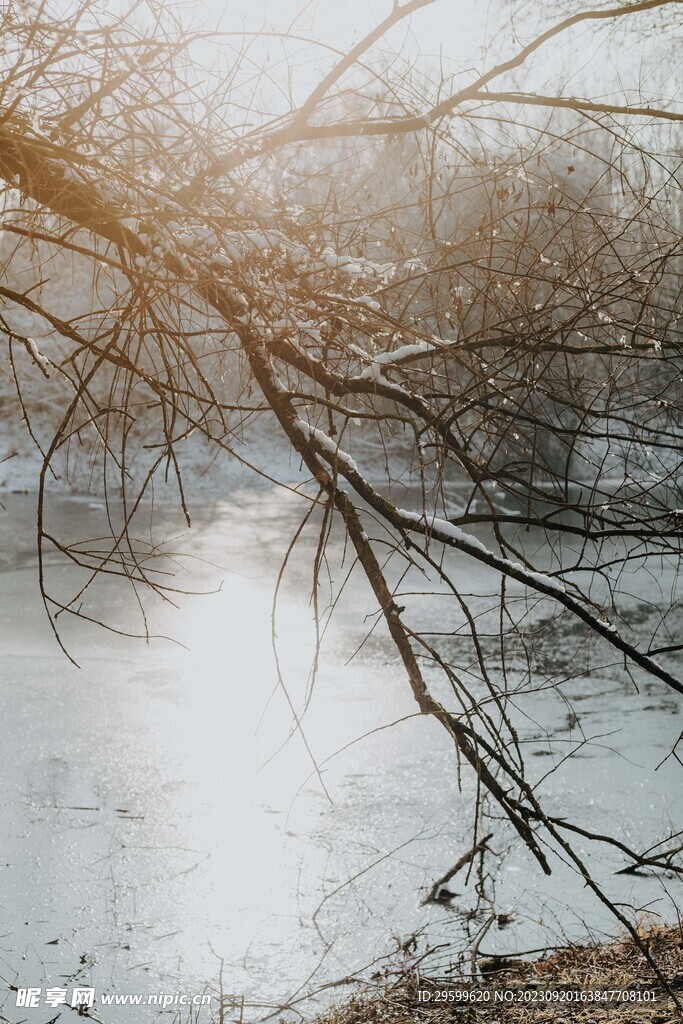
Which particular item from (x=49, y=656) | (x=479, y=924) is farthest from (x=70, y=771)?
(x=479, y=924)

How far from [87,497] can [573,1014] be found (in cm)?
1031

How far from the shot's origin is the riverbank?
2.65m

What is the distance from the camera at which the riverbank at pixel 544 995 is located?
265 cm

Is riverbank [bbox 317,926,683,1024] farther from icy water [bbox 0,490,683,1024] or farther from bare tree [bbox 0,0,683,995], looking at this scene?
bare tree [bbox 0,0,683,995]

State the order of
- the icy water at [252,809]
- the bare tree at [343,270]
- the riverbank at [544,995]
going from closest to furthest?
1. the bare tree at [343,270]
2. the riverbank at [544,995]
3. the icy water at [252,809]

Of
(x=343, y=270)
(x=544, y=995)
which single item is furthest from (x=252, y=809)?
(x=343, y=270)

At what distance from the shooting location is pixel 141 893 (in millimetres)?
3512

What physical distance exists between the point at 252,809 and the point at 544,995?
1.79m

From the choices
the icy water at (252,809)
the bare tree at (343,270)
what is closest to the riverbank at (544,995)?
the icy water at (252,809)

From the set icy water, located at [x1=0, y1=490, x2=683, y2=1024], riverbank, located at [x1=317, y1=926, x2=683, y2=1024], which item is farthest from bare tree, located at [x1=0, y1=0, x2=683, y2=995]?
riverbank, located at [x1=317, y1=926, x2=683, y2=1024]

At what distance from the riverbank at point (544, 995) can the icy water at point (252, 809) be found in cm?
→ 21

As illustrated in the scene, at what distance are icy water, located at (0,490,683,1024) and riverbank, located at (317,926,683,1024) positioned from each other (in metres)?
0.21

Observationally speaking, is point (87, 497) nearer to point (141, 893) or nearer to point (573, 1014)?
point (141, 893)

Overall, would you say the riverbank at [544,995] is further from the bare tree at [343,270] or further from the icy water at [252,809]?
the bare tree at [343,270]
